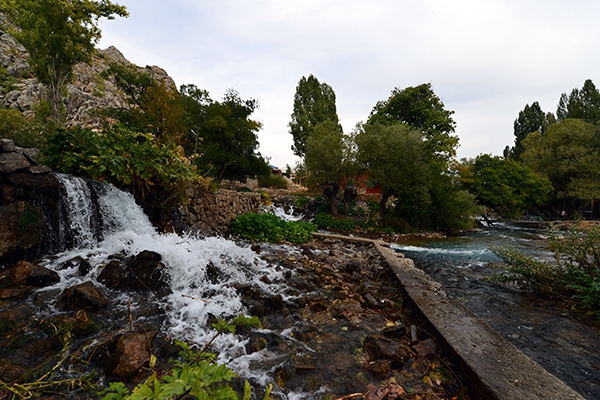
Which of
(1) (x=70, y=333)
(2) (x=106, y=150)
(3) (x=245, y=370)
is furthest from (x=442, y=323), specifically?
(2) (x=106, y=150)

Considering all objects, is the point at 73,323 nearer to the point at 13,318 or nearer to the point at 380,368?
the point at 13,318

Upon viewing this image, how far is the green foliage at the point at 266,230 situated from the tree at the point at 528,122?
46197 millimetres

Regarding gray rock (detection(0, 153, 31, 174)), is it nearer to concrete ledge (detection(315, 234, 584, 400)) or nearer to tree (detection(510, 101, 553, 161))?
concrete ledge (detection(315, 234, 584, 400))

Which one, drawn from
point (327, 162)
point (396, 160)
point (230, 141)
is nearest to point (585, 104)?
point (396, 160)

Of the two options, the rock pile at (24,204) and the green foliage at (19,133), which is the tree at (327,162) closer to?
the green foliage at (19,133)

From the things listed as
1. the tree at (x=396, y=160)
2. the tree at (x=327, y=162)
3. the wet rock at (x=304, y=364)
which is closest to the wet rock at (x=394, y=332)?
the wet rock at (x=304, y=364)

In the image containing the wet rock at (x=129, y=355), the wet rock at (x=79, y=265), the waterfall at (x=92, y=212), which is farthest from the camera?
the waterfall at (x=92, y=212)

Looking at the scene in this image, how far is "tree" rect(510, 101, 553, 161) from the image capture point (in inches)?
1588

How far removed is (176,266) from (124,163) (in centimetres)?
313

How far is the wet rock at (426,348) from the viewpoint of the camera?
2629 millimetres

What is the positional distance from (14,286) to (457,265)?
9.54 metres

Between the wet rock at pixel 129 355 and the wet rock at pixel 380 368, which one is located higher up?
the wet rock at pixel 129 355

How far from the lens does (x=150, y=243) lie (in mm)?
4504

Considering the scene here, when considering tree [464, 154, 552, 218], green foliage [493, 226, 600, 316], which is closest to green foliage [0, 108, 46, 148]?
green foliage [493, 226, 600, 316]
